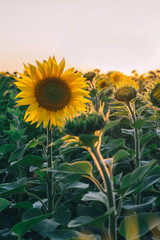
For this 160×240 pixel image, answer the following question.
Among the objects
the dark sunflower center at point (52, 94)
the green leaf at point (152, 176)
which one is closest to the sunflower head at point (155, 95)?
the green leaf at point (152, 176)

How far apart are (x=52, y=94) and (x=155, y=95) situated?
0.73m

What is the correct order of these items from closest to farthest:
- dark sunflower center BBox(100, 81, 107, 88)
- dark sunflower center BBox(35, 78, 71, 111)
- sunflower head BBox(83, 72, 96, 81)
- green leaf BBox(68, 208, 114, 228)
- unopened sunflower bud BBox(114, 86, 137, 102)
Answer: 1. green leaf BBox(68, 208, 114, 228)
2. unopened sunflower bud BBox(114, 86, 137, 102)
3. dark sunflower center BBox(35, 78, 71, 111)
4. sunflower head BBox(83, 72, 96, 81)
5. dark sunflower center BBox(100, 81, 107, 88)

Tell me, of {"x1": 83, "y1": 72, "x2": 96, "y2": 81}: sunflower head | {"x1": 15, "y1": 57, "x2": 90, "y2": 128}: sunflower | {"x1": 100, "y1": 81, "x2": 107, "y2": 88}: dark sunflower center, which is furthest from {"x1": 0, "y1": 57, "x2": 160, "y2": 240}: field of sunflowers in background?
{"x1": 100, "y1": 81, "x2": 107, "y2": 88}: dark sunflower center

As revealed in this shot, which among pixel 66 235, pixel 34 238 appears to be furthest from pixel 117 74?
pixel 66 235

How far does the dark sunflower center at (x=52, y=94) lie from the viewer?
6.31 feet

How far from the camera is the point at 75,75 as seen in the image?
1943mm

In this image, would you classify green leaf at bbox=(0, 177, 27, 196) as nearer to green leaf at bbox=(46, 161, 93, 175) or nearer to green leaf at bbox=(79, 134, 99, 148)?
green leaf at bbox=(46, 161, 93, 175)

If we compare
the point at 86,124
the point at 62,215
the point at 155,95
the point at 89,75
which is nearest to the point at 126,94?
the point at 155,95

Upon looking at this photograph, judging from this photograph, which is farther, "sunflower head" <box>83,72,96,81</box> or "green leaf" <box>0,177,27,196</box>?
"sunflower head" <box>83,72,96,81</box>

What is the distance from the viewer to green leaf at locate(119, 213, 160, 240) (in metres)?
0.97

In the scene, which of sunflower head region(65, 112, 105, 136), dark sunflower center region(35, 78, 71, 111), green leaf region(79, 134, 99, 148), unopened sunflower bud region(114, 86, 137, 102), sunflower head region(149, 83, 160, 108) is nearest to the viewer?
green leaf region(79, 134, 99, 148)

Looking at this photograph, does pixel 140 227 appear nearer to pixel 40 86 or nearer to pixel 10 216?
pixel 40 86

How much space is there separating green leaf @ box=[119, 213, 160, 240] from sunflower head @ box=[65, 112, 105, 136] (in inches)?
14.3

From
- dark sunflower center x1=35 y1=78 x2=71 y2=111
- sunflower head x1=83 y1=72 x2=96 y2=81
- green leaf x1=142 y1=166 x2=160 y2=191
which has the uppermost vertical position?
sunflower head x1=83 y1=72 x2=96 y2=81
